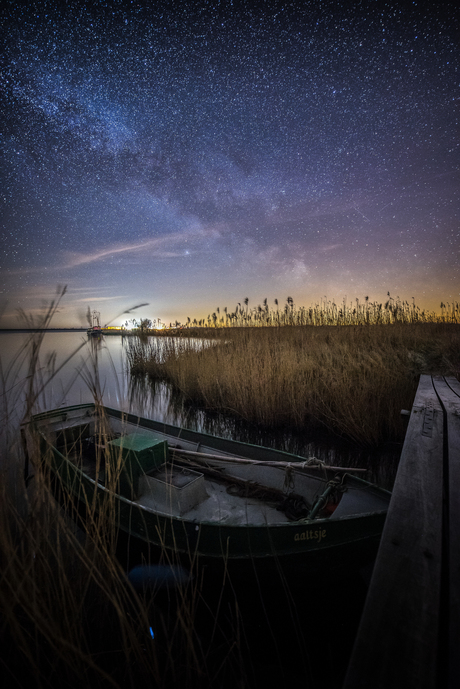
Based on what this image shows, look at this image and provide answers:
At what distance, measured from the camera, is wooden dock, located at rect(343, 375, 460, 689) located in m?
0.96

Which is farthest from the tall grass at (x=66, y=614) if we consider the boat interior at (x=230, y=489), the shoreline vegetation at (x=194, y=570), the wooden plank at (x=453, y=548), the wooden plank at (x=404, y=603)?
the boat interior at (x=230, y=489)

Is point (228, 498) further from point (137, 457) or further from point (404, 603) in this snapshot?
point (404, 603)

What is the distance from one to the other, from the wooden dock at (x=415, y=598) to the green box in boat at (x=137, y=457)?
2902mm

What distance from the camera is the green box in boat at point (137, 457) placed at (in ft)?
12.6

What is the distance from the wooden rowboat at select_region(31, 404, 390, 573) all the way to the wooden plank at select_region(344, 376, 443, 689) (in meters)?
0.91

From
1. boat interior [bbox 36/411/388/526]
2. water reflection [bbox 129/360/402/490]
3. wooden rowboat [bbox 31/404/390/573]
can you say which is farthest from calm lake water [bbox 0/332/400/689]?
water reflection [bbox 129/360/402/490]

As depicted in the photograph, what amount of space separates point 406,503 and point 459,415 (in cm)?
304

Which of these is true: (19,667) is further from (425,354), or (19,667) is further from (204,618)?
(425,354)

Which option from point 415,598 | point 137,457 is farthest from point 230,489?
point 415,598

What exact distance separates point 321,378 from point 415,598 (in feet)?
22.5

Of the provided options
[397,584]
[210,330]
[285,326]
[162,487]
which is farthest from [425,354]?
[397,584]

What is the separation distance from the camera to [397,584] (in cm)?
126

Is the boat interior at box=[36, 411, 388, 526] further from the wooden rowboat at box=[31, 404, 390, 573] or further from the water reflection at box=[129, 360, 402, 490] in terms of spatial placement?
the water reflection at box=[129, 360, 402, 490]

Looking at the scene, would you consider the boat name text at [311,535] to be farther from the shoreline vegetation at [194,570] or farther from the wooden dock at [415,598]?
the wooden dock at [415,598]
